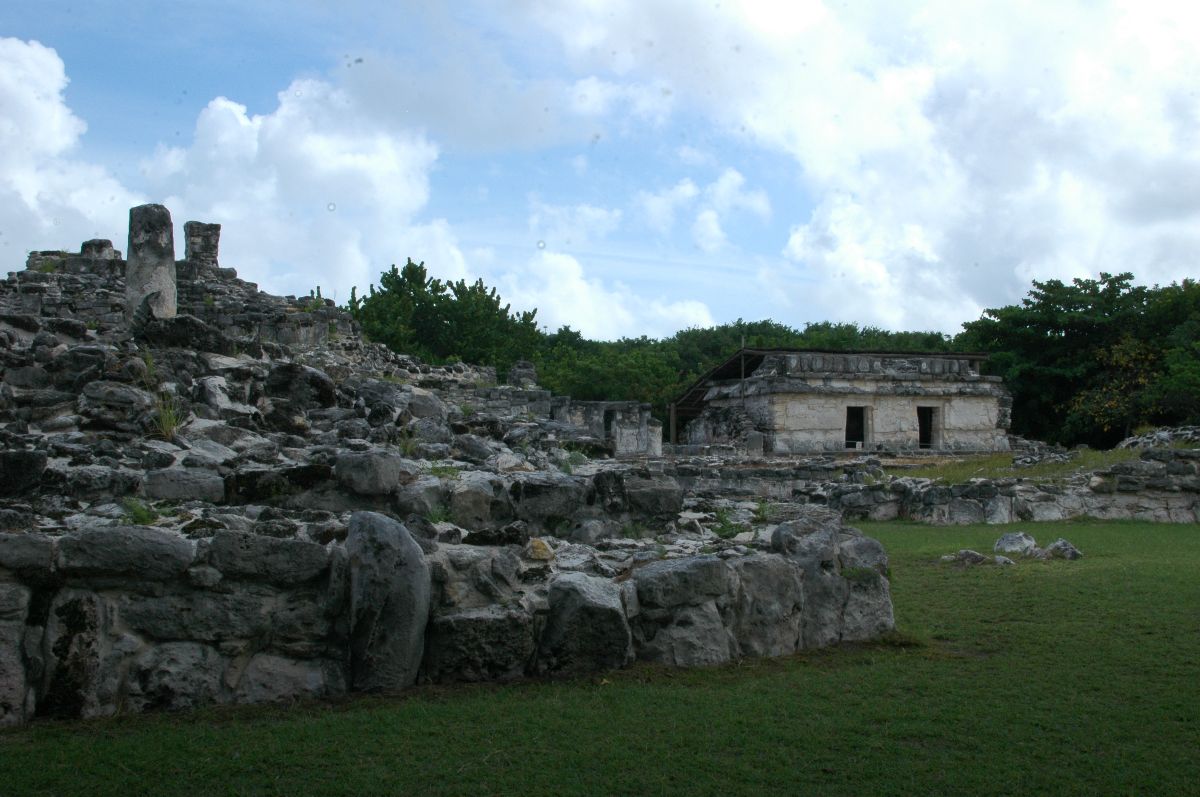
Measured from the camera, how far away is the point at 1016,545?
9789 mm

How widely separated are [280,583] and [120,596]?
2.16 ft

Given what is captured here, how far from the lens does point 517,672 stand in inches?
190

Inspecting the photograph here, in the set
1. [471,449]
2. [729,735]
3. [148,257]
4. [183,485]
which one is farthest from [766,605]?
[148,257]

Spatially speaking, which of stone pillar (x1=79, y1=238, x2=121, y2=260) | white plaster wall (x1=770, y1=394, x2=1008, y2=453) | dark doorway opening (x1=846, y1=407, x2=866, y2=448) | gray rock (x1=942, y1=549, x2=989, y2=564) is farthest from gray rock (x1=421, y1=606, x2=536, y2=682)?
dark doorway opening (x1=846, y1=407, x2=866, y2=448)

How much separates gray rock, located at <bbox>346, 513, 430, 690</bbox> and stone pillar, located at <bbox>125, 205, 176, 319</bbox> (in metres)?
7.36

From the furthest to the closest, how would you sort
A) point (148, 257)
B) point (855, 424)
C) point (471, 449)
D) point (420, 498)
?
1. point (855, 424)
2. point (148, 257)
3. point (471, 449)
4. point (420, 498)

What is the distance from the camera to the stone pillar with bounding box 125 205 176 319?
10922mm

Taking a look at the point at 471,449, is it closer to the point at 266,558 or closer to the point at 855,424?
A: the point at 266,558

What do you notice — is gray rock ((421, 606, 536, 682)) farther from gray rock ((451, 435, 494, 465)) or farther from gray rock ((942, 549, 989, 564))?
gray rock ((942, 549, 989, 564))

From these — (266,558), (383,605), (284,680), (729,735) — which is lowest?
(729,735)

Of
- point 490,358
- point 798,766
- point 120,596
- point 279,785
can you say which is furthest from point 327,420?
point 490,358

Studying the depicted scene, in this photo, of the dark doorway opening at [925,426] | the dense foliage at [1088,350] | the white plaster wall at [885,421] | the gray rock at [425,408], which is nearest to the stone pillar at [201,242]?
the gray rock at [425,408]

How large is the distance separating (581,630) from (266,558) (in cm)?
152

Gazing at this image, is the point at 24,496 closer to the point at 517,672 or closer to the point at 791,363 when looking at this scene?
the point at 517,672
